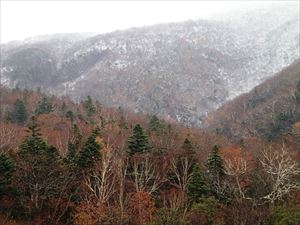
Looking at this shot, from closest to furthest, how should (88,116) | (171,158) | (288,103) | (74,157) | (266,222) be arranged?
1. (266,222)
2. (74,157)
3. (171,158)
4. (88,116)
5. (288,103)

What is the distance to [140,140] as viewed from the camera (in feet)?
195

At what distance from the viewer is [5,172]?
4259cm

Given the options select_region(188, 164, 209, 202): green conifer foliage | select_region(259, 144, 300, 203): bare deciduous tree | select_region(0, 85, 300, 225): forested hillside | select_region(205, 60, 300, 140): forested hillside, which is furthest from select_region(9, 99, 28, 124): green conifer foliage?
select_region(259, 144, 300, 203): bare deciduous tree

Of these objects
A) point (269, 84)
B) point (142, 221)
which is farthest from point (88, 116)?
point (269, 84)

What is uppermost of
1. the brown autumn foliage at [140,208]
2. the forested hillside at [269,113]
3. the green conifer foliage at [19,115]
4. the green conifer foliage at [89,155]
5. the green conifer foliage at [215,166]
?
the green conifer foliage at [89,155]

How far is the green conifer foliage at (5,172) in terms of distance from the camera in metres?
41.7

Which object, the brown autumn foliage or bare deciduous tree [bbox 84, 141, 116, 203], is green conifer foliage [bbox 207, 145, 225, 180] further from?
the brown autumn foliage

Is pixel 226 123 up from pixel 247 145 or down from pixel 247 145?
down

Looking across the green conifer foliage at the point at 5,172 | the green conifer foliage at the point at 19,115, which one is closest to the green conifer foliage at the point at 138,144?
the green conifer foliage at the point at 5,172

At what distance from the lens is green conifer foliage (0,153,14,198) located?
41.7 meters

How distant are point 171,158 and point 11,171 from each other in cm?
2233

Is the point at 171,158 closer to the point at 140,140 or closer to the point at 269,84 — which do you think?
the point at 140,140

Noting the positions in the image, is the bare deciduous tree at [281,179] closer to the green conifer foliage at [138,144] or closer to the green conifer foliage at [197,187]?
the green conifer foliage at [197,187]

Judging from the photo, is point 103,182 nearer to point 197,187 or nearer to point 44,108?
point 197,187
